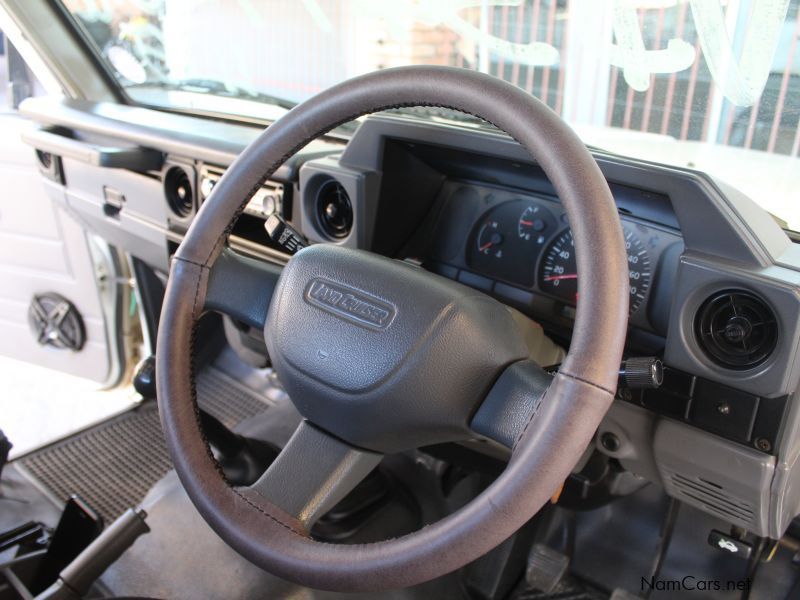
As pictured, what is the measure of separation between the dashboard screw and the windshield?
0.33 metres

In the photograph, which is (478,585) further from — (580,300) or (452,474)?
(580,300)

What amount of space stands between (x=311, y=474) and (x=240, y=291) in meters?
0.26

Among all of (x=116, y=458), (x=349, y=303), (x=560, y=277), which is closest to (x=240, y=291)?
(x=349, y=303)

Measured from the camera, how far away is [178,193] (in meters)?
1.75

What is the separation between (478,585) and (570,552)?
216 mm

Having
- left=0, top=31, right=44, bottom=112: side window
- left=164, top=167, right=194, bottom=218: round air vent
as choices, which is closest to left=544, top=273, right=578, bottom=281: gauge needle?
left=164, top=167, right=194, bottom=218: round air vent

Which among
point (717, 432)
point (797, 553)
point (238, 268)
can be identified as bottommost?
point (797, 553)

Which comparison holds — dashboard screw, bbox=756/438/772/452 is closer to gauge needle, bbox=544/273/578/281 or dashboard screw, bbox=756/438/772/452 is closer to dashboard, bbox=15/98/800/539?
dashboard, bbox=15/98/800/539

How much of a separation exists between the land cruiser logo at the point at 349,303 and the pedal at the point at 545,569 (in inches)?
34.2

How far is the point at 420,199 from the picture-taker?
129cm

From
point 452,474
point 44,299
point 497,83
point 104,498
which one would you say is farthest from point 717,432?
point 44,299

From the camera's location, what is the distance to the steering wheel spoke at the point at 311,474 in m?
0.84

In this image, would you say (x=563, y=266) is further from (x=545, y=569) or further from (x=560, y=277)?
(x=545, y=569)

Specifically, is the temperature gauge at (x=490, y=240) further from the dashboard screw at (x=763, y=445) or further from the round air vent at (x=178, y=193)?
the round air vent at (x=178, y=193)
